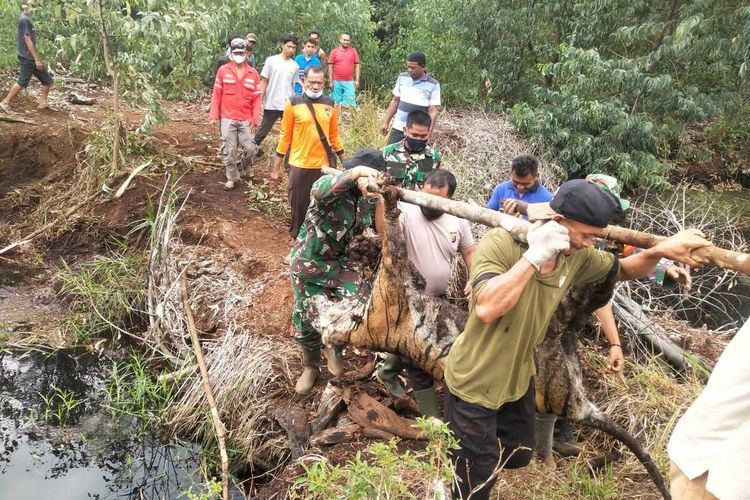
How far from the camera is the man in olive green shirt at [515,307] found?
230cm

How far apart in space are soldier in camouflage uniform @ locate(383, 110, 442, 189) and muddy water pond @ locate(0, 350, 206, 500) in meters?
2.49

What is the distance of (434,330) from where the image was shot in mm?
3244

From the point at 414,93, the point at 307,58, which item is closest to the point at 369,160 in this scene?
the point at 414,93

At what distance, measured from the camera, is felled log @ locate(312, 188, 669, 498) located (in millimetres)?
3053

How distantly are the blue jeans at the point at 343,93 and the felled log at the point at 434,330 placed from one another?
7.12m

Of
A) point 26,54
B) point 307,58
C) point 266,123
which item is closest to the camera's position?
point 266,123

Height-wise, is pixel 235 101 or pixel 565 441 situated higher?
pixel 235 101

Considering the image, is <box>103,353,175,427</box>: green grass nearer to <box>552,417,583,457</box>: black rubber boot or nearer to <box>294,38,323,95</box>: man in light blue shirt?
<box>552,417,583,457</box>: black rubber boot

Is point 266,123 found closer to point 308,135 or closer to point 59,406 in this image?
point 308,135

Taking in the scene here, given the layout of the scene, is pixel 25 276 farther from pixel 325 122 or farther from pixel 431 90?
pixel 431 90

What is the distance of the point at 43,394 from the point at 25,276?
222 cm

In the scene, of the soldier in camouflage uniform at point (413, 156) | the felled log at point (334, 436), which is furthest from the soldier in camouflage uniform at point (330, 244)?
the soldier in camouflage uniform at point (413, 156)

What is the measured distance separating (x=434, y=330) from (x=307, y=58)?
6699mm

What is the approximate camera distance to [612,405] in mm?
4113
